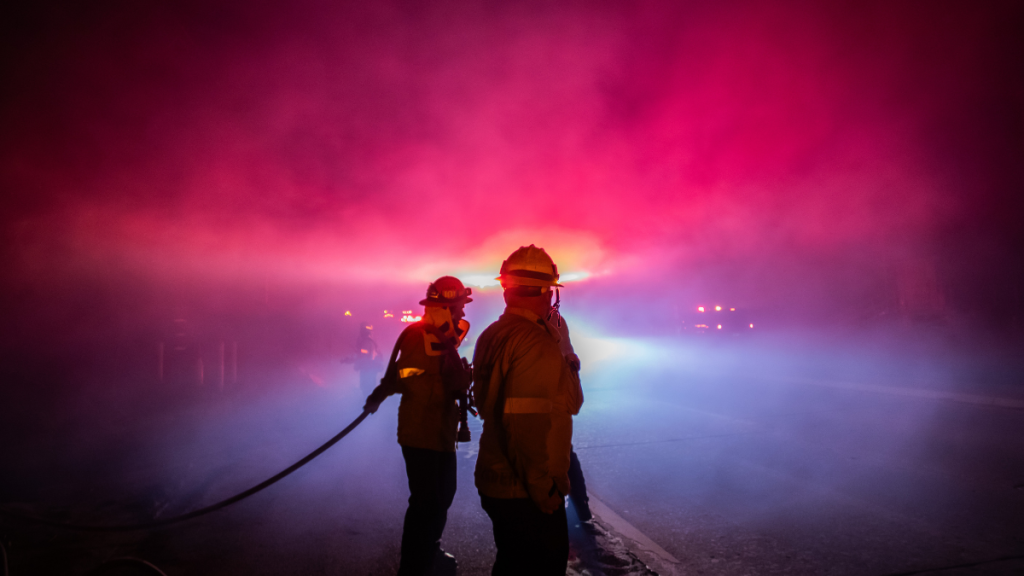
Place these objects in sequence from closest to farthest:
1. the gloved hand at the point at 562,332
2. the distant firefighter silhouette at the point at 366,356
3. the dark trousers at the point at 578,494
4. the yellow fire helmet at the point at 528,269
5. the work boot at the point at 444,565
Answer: the yellow fire helmet at the point at 528,269 < the work boot at the point at 444,565 < the gloved hand at the point at 562,332 < the dark trousers at the point at 578,494 < the distant firefighter silhouette at the point at 366,356

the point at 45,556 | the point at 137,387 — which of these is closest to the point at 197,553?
the point at 45,556

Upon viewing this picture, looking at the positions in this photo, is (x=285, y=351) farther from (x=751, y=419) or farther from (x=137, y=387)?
(x=751, y=419)

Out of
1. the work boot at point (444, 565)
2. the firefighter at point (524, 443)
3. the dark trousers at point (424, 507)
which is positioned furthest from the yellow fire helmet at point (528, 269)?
the work boot at point (444, 565)

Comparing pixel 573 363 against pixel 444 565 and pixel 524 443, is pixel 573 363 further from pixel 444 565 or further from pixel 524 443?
pixel 444 565

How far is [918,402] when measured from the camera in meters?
8.41

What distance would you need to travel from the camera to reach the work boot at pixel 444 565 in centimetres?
299

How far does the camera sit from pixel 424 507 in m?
2.72

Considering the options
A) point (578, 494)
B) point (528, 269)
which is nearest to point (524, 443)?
point (528, 269)

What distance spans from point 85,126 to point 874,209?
1616 centimetres

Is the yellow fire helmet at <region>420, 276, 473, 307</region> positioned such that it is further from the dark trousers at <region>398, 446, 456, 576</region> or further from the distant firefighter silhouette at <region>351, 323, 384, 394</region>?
the distant firefighter silhouette at <region>351, 323, 384, 394</region>

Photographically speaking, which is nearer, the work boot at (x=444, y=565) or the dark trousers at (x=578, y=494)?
the work boot at (x=444, y=565)

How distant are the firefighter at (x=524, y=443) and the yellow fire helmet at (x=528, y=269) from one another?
7.2 inches

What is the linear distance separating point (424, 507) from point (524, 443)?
4.25ft

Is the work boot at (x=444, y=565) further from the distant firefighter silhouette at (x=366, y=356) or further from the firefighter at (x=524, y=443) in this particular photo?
the distant firefighter silhouette at (x=366, y=356)
